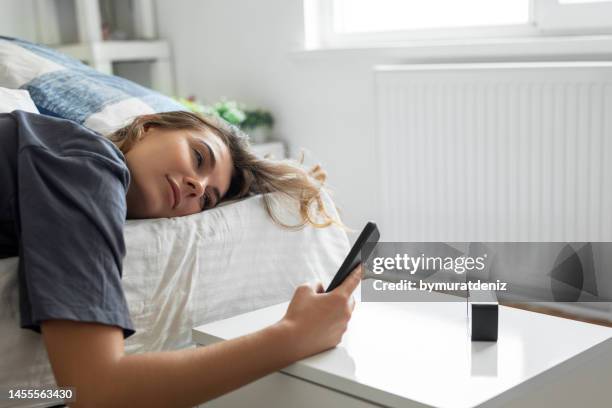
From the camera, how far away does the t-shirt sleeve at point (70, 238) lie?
983mm

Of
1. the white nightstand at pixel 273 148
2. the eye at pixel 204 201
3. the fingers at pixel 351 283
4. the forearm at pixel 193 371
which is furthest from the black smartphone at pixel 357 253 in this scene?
the white nightstand at pixel 273 148

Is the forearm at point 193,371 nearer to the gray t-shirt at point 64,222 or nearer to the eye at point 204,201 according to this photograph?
the gray t-shirt at point 64,222

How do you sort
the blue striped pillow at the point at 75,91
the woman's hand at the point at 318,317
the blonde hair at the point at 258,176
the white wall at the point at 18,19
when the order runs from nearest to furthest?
1. the woman's hand at the point at 318,317
2. the blonde hair at the point at 258,176
3. the blue striped pillow at the point at 75,91
4. the white wall at the point at 18,19

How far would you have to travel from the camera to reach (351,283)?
1.12 m

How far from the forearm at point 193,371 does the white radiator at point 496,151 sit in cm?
153

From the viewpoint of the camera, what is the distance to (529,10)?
257 centimetres

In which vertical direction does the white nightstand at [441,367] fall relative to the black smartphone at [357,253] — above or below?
below

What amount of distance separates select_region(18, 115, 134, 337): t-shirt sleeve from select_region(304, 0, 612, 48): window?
173 cm

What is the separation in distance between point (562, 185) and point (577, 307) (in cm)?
40

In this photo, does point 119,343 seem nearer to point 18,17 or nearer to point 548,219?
point 548,219

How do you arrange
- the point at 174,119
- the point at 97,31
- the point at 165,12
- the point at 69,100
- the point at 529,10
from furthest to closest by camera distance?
the point at 165,12 < the point at 97,31 < the point at 529,10 < the point at 69,100 < the point at 174,119

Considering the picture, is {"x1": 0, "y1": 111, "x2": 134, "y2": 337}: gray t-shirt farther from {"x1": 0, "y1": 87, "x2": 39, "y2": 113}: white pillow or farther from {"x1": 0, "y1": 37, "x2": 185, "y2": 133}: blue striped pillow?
{"x1": 0, "y1": 37, "x2": 185, "y2": 133}: blue striped pillow

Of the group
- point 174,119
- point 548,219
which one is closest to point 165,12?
point 548,219

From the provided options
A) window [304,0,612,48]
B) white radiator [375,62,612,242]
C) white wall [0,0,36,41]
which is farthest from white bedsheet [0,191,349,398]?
white wall [0,0,36,41]
